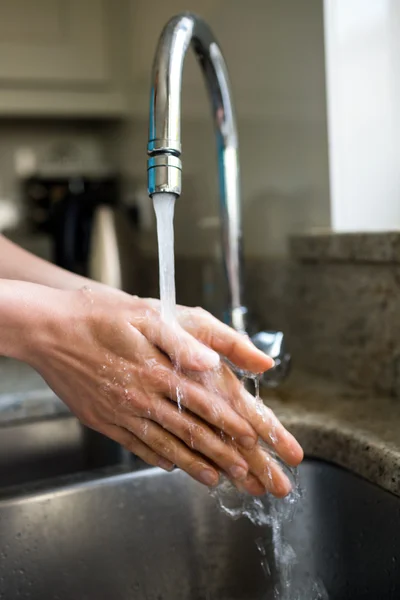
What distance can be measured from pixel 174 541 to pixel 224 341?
0.24m

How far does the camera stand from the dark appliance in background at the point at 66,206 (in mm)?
1596

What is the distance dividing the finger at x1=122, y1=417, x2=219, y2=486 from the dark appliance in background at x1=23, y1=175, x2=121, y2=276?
1094mm

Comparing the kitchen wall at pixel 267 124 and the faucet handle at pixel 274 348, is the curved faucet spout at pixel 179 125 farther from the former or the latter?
the kitchen wall at pixel 267 124

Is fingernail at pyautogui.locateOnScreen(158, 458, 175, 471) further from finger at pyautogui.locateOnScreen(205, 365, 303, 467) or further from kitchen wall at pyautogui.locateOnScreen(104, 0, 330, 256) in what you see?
kitchen wall at pyautogui.locateOnScreen(104, 0, 330, 256)

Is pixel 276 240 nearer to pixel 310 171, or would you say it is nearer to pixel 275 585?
pixel 310 171

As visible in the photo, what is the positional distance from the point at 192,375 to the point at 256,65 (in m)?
0.68

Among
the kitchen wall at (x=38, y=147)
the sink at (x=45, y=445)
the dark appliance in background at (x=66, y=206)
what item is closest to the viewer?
the sink at (x=45, y=445)

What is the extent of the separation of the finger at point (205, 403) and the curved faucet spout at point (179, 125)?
148 millimetres

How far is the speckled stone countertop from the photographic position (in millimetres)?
580

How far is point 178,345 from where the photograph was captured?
50 centimetres

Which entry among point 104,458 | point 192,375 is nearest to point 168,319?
point 192,375

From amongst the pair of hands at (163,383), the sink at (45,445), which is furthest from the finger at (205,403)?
the sink at (45,445)

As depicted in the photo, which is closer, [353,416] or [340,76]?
[353,416]

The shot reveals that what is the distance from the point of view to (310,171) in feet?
3.02
